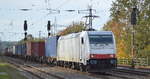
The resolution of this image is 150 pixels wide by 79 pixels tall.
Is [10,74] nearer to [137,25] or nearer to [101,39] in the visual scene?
[101,39]

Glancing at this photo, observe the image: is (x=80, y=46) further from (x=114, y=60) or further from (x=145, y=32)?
(x=145, y=32)

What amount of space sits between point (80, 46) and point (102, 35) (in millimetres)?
2734

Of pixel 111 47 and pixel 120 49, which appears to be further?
pixel 120 49

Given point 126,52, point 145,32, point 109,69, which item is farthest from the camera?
point 126,52

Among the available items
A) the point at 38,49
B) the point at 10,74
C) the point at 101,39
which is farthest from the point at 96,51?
the point at 38,49

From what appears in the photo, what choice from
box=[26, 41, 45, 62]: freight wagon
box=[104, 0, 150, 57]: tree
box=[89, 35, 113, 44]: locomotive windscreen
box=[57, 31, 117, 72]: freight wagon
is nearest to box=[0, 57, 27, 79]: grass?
box=[57, 31, 117, 72]: freight wagon

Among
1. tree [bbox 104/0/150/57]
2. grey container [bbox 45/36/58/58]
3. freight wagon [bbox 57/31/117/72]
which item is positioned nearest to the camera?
freight wagon [bbox 57/31/117/72]

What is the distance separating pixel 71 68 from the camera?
42125 mm

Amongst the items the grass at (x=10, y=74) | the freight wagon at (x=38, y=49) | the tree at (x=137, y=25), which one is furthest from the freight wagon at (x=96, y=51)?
the tree at (x=137, y=25)

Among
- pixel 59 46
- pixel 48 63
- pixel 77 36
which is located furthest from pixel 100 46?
pixel 48 63

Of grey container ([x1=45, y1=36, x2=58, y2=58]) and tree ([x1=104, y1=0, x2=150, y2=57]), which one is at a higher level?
tree ([x1=104, y1=0, x2=150, y2=57])

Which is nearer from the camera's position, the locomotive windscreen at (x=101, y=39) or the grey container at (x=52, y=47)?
the locomotive windscreen at (x=101, y=39)

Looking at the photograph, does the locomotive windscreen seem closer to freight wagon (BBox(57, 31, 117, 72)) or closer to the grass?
freight wagon (BBox(57, 31, 117, 72))

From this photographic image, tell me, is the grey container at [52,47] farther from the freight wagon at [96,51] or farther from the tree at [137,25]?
the tree at [137,25]
